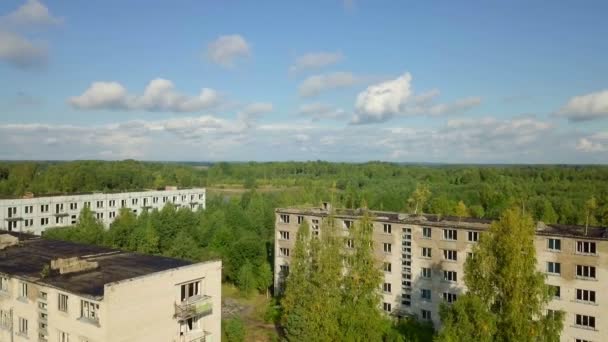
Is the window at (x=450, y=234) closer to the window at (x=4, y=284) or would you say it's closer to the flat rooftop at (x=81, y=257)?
the flat rooftop at (x=81, y=257)

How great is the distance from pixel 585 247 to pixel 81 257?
35331 mm

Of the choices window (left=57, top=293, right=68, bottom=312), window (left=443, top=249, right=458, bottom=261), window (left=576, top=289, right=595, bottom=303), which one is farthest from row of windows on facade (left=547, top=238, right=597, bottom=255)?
window (left=57, top=293, right=68, bottom=312)

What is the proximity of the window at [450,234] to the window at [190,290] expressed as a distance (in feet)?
74.5

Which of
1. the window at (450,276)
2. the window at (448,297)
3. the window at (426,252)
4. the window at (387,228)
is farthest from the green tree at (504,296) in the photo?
the window at (387,228)

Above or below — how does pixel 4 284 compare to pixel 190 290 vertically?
above

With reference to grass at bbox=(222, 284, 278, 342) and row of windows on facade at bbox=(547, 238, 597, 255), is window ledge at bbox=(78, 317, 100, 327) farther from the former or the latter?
row of windows on facade at bbox=(547, 238, 597, 255)

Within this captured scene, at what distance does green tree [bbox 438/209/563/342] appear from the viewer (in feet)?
70.9

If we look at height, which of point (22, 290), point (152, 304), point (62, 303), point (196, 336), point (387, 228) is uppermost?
point (387, 228)

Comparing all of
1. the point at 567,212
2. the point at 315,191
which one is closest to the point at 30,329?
the point at 567,212

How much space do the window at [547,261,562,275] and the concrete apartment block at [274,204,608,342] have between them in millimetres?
68

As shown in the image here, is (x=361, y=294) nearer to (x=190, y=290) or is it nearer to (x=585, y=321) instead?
(x=190, y=290)

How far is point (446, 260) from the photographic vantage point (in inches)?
1571

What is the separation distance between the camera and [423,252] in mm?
41219

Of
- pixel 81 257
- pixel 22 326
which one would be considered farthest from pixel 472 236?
pixel 22 326
